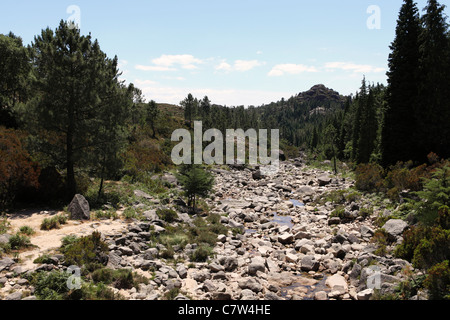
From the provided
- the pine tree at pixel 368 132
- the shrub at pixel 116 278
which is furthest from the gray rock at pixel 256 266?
the pine tree at pixel 368 132

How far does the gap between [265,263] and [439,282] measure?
23.4 feet

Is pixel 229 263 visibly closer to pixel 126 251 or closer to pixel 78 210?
pixel 126 251

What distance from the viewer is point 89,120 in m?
17.9

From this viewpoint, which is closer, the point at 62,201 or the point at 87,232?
the point at 87,232

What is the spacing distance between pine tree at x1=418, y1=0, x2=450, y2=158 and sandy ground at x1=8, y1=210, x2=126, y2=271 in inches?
1058

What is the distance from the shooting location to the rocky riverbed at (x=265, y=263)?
9328 mm

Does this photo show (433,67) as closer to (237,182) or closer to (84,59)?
(237,182)

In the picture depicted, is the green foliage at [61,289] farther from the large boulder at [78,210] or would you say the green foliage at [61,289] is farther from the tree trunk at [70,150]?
the tree trunk at [70,150]

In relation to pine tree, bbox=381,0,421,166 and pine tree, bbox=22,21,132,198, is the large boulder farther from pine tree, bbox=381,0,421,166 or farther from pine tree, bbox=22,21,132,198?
pine tree, bbox=381,0,421,166

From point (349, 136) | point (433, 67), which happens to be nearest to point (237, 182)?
point (433, 67)

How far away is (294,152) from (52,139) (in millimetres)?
97942

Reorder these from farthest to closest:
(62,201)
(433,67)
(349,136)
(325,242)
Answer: (349,136) → (433,67) → (62,201) → (325,242)

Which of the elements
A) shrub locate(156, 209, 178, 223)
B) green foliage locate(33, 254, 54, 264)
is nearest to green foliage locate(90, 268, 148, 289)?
green foliage locate(33, 254, 54, 264)
